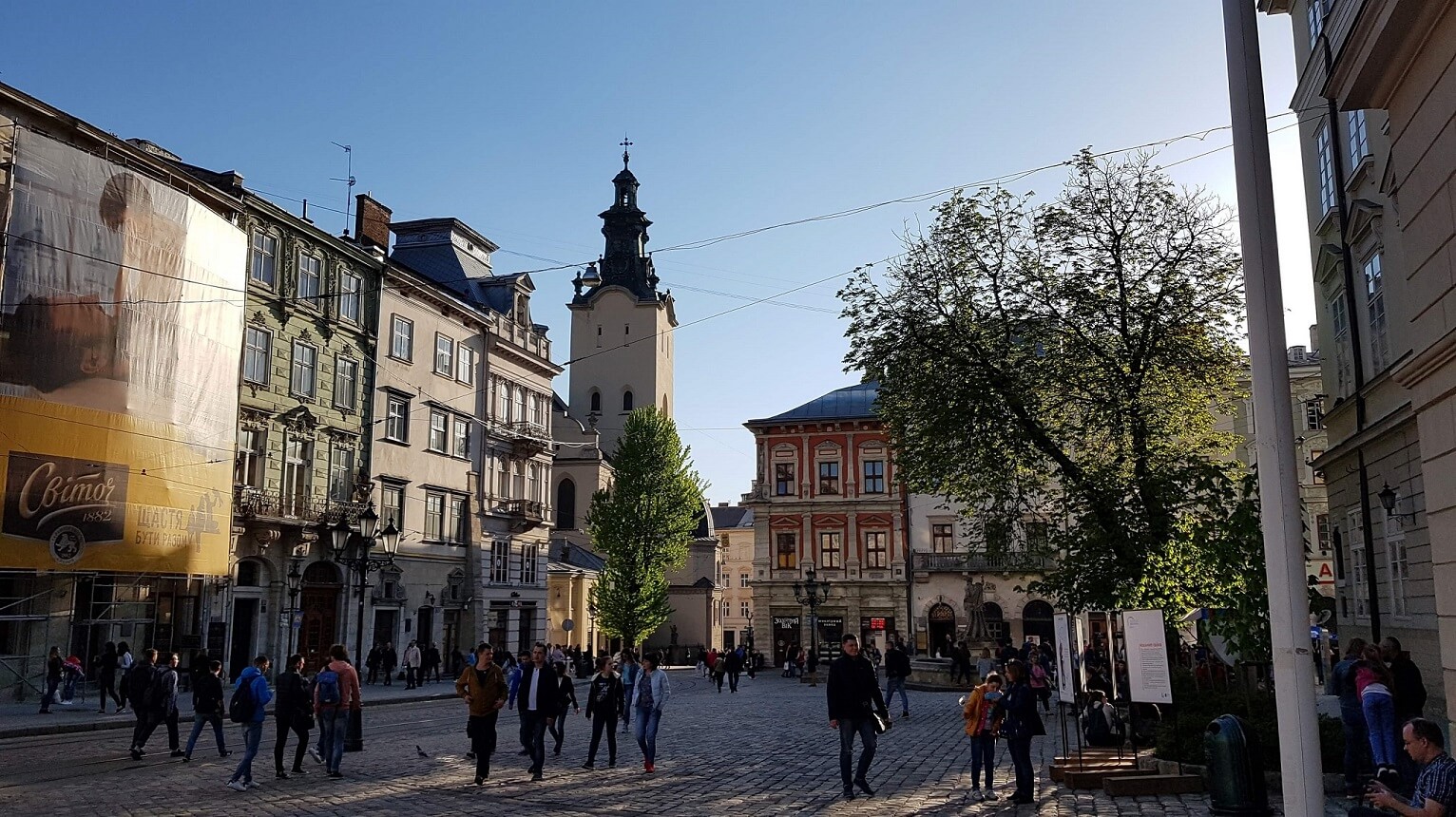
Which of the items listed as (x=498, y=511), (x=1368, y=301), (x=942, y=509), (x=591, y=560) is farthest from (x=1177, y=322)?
(x=591, y=560)

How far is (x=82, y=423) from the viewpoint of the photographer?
92.8ft

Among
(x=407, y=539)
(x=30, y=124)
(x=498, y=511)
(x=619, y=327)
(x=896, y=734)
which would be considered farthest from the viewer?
(x=619, y=327)

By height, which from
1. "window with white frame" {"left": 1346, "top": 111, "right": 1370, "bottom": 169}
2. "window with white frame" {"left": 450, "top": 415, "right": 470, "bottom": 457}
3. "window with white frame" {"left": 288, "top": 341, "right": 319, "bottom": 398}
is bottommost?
"window with white frame" {"left": 450, "top": 415, "right": 470, "bottom": 457}

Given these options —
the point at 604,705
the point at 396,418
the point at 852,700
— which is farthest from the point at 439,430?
the point at 852,700

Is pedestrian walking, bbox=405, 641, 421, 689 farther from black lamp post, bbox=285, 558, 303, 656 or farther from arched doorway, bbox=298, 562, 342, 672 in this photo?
black lamp post, bbox=285, 558, 303, 656

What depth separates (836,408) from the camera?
67375 millimetres

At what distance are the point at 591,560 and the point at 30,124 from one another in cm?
4473

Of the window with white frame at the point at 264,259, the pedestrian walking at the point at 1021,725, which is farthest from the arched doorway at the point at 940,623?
the pedestrian walking at the point at 1021,725

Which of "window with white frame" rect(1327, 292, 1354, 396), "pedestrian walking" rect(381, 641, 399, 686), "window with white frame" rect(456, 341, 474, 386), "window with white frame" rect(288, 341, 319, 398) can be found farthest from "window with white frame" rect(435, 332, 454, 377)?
"window with white frame" rect(1327, 292, 1354, 396)

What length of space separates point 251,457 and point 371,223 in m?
13.0

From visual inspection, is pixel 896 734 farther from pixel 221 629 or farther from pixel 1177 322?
pixel 221 629

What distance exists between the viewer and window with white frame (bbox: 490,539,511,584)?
49156 mm

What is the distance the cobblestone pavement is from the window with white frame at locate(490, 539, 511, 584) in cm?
2653

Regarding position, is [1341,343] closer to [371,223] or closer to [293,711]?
[293,711]
